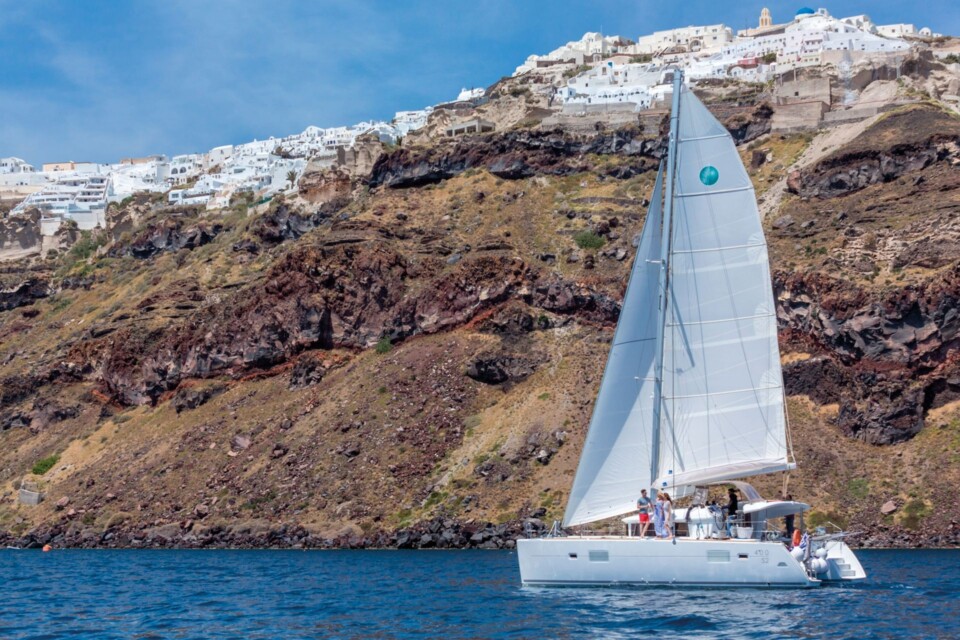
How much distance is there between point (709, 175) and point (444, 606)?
15.9 metres

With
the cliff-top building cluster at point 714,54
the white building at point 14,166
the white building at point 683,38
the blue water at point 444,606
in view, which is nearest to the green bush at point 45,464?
the blue water at point 444,606

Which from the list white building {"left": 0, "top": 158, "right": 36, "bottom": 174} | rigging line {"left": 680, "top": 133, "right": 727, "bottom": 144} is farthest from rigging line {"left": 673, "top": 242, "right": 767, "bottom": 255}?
white building {"left": 0, "top": 158, "right": 36, "bottom": 174}

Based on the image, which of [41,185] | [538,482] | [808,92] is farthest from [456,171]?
[41,185]

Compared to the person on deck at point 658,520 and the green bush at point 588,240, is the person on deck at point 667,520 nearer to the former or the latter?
the person on deck at point 658,520

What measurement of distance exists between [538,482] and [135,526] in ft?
87.2

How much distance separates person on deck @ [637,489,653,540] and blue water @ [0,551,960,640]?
6.09 ft

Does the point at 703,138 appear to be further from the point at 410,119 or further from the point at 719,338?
the point at 410,119

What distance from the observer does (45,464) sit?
3632 inches

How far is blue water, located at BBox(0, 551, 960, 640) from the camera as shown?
32.9 meters

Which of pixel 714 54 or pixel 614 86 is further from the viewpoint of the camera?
pixel 714 54

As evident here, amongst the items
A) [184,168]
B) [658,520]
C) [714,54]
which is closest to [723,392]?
[658,520]

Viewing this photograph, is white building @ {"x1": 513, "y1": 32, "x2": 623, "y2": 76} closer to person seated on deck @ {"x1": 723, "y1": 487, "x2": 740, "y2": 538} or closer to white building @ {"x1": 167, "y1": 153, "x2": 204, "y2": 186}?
white building @ {"x1": 167, "y1": 153, "x2": 204, "y2": 186}

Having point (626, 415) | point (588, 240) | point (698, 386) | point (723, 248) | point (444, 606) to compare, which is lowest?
point (444, 606)

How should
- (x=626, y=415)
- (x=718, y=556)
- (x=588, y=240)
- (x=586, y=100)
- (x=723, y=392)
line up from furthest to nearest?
1. (x=586, y=100)
2. (x=588, y=240)
3. (x=626, y=415)
4. (x=723, y=392)
5. (x=718, y=556)
